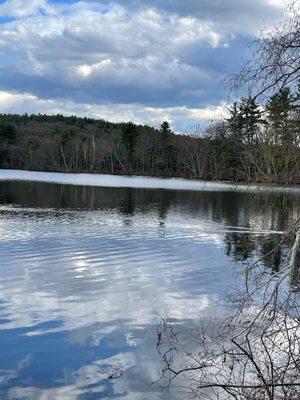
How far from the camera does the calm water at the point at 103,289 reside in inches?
344

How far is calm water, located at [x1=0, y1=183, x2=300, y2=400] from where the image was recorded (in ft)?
28.6

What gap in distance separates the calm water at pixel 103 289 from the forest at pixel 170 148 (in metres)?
3.35

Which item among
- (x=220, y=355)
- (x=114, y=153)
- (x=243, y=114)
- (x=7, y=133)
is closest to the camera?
(x=243, y=114)

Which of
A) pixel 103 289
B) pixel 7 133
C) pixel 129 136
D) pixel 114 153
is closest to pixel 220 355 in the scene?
pixel 103 289

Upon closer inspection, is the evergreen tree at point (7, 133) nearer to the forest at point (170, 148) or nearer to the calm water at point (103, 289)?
the forest at point (170, 148)

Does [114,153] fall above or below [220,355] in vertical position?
above

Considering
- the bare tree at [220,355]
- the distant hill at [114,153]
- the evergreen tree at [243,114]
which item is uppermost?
the distant hill at [114,153]

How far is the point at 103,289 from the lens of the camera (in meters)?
14.3

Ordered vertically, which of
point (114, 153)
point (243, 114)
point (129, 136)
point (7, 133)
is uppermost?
point (7, 133)

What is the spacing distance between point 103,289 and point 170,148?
96424 mm

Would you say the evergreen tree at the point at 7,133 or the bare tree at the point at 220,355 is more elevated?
the evergreen tree at the point at 7,133

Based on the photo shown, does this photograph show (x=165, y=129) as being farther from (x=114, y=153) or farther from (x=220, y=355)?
(x=220, y=355)

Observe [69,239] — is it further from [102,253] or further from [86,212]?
[86,212]

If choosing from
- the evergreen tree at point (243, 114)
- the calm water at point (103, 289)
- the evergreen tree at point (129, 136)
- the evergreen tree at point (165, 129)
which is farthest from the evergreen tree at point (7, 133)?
the evergreen tree at point (243, 114)
